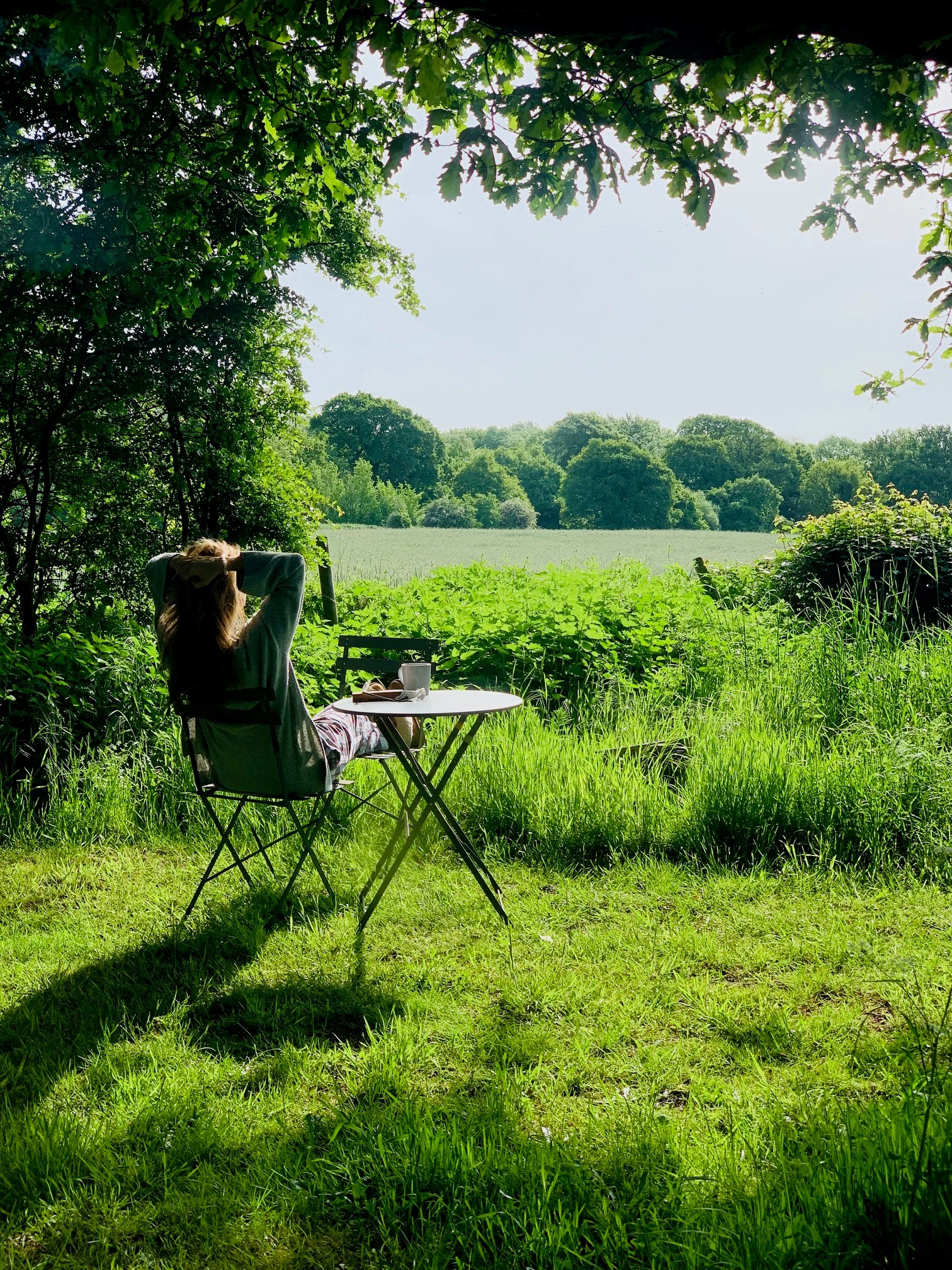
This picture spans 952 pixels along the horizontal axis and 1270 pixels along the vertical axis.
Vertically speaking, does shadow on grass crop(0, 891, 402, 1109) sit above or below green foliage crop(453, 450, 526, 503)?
below

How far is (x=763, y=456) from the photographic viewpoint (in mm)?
72312

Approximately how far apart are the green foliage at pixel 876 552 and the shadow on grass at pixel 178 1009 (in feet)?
26.0

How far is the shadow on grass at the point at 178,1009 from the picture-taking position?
113 inches

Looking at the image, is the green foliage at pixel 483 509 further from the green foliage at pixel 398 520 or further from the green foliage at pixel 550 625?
the green foliage at pixel 550 625

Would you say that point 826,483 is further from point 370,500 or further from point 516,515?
point 370,500

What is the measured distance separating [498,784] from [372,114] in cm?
349

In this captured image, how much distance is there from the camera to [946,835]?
434 cm

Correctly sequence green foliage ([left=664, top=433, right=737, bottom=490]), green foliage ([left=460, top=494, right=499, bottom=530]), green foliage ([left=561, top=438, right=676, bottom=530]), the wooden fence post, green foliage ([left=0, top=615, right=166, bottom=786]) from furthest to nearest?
green foliage ([left=664, top=433, right=737, bottom=490])
green foliage ([left=561, top=438, right=676, bottom=530])
green foliage ([left=460, top=494, right=499, bottom=530])
the wooden fence post
green foliage ([left=0, top=615, right=166, bottom=786])

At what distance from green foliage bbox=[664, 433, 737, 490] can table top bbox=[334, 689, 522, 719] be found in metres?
71.6

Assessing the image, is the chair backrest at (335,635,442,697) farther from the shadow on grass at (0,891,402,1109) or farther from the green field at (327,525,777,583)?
the green field at (327,525,777,583)

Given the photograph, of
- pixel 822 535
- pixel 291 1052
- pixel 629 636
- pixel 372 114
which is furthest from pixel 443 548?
pixel 291 1052

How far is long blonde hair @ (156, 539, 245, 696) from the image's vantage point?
11.8ft

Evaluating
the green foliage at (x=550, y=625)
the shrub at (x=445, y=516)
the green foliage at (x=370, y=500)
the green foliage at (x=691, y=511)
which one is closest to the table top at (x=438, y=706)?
the green foliage at (x=550, y=625)

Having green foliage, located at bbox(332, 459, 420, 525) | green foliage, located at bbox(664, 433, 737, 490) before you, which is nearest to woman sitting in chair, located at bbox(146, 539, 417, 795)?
green foliage, located at bbox(332, 459, 420, 525)
